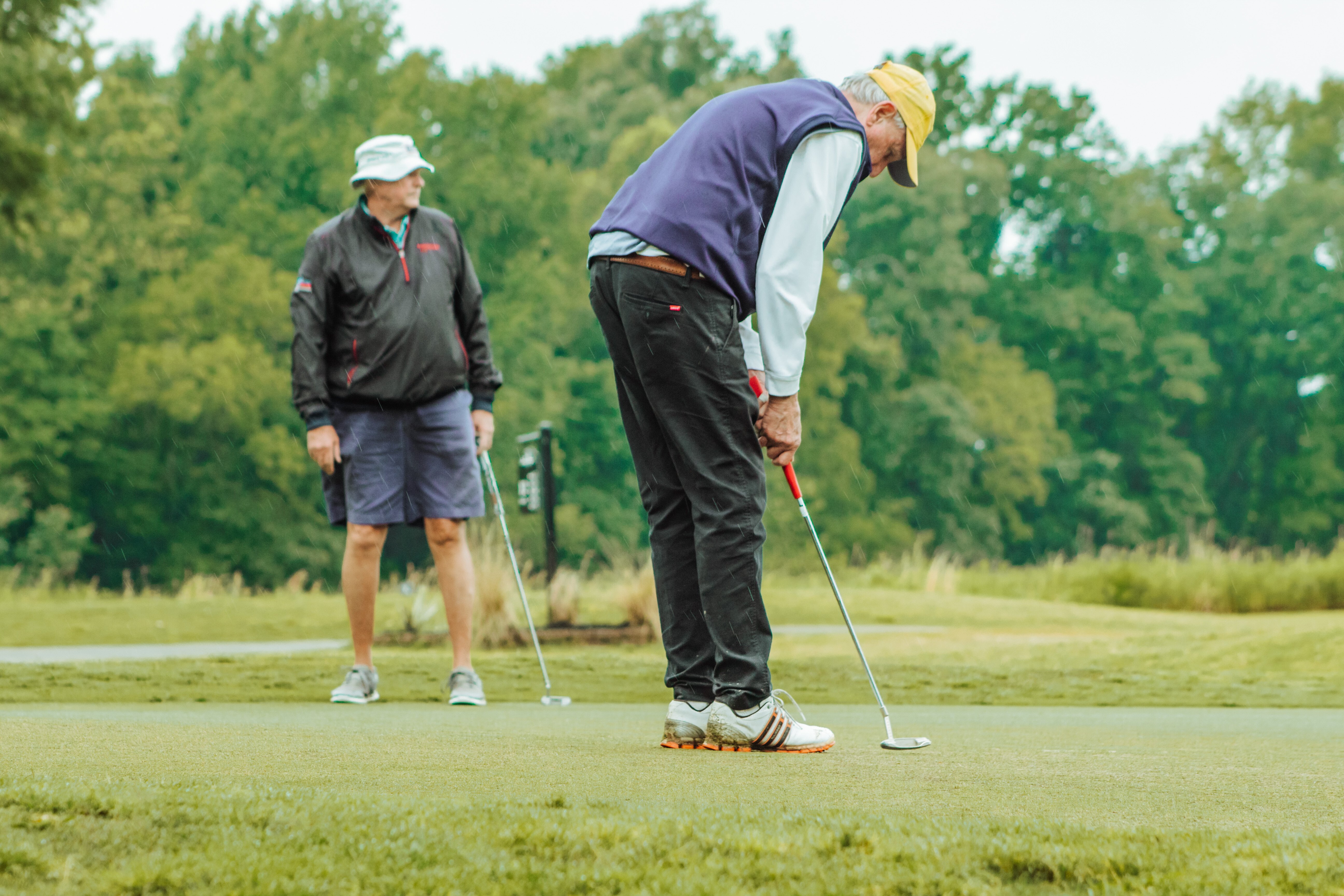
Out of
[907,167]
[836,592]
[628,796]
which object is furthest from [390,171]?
[628,796]

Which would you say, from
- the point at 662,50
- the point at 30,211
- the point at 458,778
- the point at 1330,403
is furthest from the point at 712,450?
the point at 1330,403

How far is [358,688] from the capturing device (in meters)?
5.03

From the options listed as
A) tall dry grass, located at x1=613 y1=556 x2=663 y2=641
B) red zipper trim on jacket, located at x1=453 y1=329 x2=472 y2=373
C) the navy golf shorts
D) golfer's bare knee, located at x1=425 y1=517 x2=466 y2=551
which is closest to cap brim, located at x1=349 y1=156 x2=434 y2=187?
red zipper trim on jacket, located at x1=453 y1=329 x2=472 y2=373

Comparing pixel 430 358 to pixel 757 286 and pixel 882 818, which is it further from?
pixel 882 818

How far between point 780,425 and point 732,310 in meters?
0.31

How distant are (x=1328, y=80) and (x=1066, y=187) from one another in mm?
10404

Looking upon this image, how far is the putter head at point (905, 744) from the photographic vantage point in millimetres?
→ 3287

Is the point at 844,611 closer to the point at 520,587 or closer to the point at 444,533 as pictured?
the point at 444,533

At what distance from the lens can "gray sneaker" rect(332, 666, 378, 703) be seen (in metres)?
4.95

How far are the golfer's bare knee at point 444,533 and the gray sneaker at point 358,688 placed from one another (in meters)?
0.51

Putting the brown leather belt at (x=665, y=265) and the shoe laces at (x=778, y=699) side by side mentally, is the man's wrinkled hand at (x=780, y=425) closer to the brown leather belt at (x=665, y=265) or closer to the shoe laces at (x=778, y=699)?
the brown leather belt at (x=665, y=265)

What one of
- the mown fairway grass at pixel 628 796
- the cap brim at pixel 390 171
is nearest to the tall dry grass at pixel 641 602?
the mown fairway grass at pixel 628 796

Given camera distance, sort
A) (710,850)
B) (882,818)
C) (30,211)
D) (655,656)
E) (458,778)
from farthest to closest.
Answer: (30,211) → (655,656) → (458,778) → (882,818) → (710,850)

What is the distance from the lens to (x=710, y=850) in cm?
187
